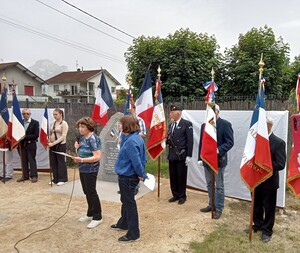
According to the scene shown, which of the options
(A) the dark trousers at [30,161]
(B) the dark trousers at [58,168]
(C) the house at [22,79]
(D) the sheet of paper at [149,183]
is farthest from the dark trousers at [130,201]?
(C) the house at [22,79]

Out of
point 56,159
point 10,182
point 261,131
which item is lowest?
point 10,182

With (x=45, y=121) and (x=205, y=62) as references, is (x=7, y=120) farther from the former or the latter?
(x=205, y=62)

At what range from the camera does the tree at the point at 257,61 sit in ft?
35.4

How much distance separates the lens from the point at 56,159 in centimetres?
685

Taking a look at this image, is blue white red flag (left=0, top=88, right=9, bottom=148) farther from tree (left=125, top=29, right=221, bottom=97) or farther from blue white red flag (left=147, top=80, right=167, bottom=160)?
tree (left=125, top=29, right=221, bottom=97)

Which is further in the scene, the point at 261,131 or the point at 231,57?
the point at 231,57

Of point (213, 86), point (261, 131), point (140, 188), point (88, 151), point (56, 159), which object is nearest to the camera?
point (261, 131)

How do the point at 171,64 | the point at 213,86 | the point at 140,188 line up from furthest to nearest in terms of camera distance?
the point at 171,64 < the point at 140,188 < the point at 213,86

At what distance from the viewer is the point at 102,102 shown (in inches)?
264

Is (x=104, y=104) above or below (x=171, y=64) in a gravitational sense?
below

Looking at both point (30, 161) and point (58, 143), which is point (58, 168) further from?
point (30, 161)

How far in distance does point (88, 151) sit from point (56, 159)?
3058 millimetres

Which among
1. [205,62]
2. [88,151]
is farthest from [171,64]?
[88,151]

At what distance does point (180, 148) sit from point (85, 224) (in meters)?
2.03
